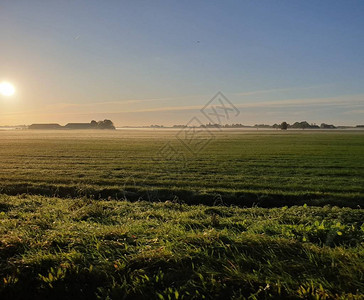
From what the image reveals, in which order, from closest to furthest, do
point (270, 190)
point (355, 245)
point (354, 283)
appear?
point (354, 283), point (355, 245), point (270, 190)

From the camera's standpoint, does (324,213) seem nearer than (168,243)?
No

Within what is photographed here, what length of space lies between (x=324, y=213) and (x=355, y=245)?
4446 mm

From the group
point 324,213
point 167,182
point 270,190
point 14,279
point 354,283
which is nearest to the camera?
point 354,283

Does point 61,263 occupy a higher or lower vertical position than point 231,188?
higher

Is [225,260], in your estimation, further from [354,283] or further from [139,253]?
[354,283]

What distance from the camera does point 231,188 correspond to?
52.4ft

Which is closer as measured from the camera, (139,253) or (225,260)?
(225,260)

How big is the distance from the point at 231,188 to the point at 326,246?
35.8 ft

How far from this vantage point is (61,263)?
15.3 ft

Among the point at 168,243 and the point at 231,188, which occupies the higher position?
the point at 168,243

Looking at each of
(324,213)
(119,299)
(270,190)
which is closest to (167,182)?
(270,190)

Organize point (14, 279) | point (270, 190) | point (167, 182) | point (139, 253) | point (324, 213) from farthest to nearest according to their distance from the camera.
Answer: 1. point (167, 182)
2. point (270, 190)
3. point (324, 213)
4. point (139, 253)
5. point (14, 279)

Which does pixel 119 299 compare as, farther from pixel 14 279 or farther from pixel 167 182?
pixel 167 182

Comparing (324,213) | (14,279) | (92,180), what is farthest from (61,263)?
(92,180)
